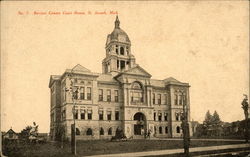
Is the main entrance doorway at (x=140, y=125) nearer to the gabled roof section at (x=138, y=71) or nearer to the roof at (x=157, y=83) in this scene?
the roof at (x=157, y=83)

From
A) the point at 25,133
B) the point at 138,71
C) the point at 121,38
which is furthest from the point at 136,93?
the point at 25,133

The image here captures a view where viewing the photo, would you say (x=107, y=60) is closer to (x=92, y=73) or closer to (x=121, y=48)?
(x=121, y=48)

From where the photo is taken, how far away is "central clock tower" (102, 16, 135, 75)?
161ft

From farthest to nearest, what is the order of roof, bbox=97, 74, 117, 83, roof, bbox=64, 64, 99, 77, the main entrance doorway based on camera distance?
the main entrance doorway → roof, bbox=97, 74, 117, 83 → roof, bbox=64, 64, 99, 77

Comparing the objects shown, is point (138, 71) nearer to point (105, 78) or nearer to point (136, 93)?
point (136, 93)

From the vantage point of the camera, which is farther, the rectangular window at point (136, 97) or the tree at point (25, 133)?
the rectangular window at point (136, 97)

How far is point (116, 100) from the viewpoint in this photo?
43.5 metres

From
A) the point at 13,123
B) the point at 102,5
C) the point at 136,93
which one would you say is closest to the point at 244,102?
the point at 102,5

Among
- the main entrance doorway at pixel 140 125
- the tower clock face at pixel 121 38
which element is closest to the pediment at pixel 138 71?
the main entrance doorway at pixel 140 125

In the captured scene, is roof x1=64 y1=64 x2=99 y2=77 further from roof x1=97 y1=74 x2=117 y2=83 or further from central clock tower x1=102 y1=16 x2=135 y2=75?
central clock tower x1=102 y1=16 x2=135 y2=75

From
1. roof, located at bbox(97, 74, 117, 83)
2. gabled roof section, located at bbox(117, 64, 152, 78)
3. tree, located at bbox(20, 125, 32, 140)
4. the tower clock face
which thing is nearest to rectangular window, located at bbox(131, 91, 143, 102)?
gabled roof section, located at bbox(117, 64, 152, 78)

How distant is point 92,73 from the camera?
40219mm

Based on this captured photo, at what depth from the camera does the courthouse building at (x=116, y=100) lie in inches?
1519

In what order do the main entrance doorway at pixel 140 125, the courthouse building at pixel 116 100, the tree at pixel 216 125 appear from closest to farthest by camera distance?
the courthouse building at pixel 116 100 < the main entrance doorway at pixel 140 125 < the tree at pixel 216 125
